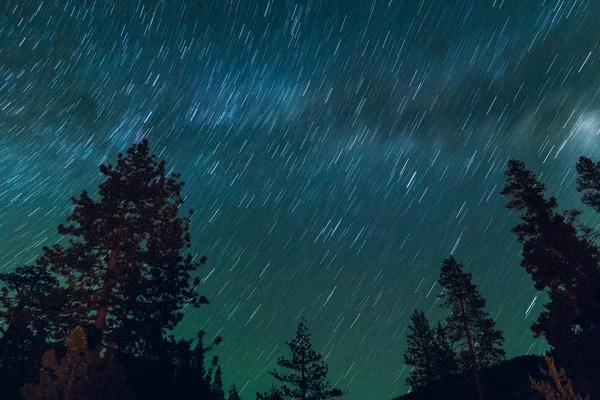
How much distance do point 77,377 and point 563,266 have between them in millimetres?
20997

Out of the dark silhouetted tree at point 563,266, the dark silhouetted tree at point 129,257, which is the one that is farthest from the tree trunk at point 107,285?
the dark silhouetted tree at point 563,266

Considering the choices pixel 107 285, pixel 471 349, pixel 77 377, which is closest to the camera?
pixel 77 377

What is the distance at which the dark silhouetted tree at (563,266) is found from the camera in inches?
711

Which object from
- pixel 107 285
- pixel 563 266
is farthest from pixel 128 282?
pixel 563 266

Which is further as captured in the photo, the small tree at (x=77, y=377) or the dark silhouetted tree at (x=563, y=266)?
the dark silhouetted tree at (x=563, y=266)

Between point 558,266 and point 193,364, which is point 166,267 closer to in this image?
point 193,364

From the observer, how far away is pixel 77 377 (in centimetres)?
1002

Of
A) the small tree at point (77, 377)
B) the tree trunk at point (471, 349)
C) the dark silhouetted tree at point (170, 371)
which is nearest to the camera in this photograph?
the small tree at point (77, 377)

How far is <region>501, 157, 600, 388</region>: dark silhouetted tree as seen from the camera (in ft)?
59.3

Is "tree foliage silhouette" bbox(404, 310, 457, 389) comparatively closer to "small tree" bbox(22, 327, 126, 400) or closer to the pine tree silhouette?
the pine tree silhouette

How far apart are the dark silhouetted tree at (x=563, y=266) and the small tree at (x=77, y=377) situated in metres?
18.9

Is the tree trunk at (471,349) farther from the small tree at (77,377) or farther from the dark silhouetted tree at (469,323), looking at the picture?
the small tree at (77,377)

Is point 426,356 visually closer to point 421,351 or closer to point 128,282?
point 421,351

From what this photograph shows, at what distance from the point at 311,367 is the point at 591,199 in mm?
21419
